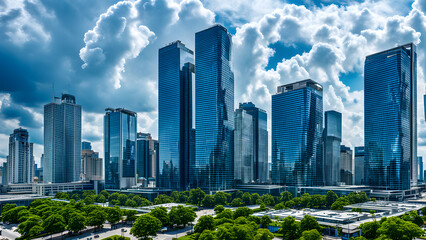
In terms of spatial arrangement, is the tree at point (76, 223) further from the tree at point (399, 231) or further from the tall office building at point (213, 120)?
the tall office building at point (213, 120)

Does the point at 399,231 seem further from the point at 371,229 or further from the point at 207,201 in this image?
the point at 207,201

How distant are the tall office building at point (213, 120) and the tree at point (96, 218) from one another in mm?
93857

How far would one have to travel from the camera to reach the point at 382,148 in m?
199

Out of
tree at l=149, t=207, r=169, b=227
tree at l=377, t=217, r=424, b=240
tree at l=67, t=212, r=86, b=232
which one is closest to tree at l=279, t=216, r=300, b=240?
tree at l=377, t=217, r=424, b=240

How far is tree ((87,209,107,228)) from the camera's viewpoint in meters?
94.9

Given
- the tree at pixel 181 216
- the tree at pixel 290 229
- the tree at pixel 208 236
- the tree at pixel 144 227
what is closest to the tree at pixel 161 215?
the tree at pixel 181 216

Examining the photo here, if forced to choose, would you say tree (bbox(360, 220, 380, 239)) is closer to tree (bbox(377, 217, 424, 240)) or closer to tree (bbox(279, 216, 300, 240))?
tree (bbox(377, 217, 424, 240))

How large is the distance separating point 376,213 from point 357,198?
139 feet

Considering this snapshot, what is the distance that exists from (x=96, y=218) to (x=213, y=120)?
10605cm

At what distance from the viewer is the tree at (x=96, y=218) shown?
311ft

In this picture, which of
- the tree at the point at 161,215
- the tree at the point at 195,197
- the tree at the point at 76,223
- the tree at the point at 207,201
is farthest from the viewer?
the tree at the point at 195,197

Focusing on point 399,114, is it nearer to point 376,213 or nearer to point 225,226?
point 376,213

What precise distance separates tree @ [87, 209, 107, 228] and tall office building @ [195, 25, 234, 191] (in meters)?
93.9

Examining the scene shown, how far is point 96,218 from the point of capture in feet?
314
